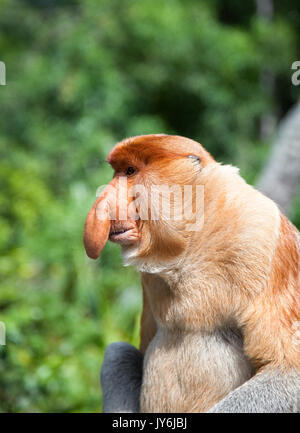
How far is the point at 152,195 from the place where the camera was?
1.83 meters

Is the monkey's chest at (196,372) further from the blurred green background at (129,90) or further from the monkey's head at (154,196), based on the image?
the blurred green background at (129,90)

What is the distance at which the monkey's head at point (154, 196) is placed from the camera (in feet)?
5.99

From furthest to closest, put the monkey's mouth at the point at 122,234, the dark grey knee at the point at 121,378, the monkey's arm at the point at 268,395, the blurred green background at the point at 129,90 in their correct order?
the blurred green background at the point at 129,90, the dark grey knee at the point at 121,378, the monkey's mouth at the point at 122,234, the monkey's arm at the point at 268,395

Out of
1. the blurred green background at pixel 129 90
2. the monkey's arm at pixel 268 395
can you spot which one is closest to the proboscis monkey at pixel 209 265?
the monkey's arm at pixel 268 395

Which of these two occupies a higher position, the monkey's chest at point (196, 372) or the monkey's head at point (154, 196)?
the monkey's head at point (154, 196)

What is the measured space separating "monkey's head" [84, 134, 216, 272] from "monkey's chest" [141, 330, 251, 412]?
1.13 ft

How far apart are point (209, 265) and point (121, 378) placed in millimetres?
811

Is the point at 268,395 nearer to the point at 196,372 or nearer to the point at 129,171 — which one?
the point at 196,372

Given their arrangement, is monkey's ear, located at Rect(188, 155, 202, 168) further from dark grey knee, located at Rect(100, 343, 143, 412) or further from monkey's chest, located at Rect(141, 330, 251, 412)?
dark grey knee, located at Rect(100, 343, 143, 412)

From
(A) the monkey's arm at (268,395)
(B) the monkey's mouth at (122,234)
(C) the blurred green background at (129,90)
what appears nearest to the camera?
(A) the monkey's arm at (268,395)

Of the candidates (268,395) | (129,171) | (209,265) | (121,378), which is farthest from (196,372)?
(129,171)

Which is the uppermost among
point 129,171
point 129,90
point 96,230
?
point 129,90

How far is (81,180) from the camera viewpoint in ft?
24.7

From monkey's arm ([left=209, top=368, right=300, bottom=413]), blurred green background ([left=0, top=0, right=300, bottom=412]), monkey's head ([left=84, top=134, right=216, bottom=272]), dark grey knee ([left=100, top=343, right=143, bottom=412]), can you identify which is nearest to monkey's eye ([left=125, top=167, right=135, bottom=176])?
monkey's head ([left=84, top=134, right=216, bottom=272])
